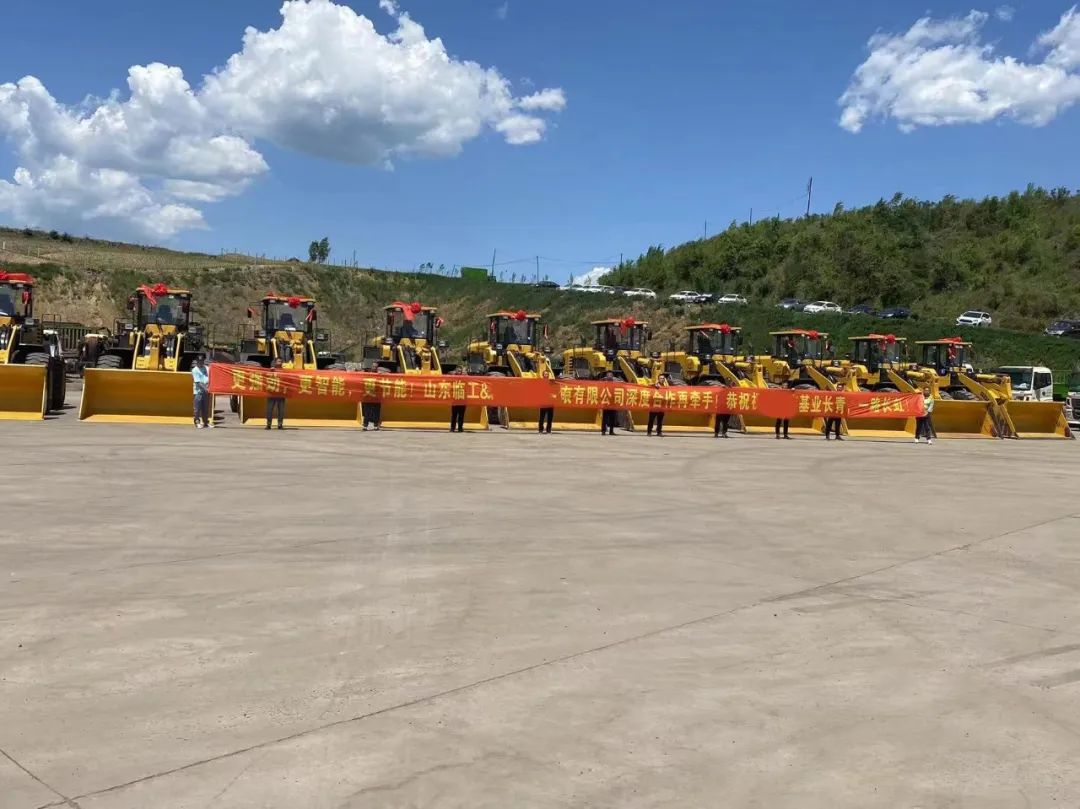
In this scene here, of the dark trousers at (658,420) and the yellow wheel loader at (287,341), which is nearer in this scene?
the dark trousers at (658,420)


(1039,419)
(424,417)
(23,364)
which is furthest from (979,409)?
(23,364)

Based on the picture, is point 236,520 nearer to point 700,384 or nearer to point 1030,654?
point 1030,654

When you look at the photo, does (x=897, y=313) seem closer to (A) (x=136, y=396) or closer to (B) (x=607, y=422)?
(B) (x=607, y=422)

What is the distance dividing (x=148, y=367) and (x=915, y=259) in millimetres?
65786

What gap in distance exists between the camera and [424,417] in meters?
23.3

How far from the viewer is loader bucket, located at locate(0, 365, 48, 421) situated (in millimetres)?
20172

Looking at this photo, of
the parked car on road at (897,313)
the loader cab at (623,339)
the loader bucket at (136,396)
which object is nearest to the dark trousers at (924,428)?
the loader cab at (623,339)

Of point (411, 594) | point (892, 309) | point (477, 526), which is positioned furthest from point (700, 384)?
point (892, 309)

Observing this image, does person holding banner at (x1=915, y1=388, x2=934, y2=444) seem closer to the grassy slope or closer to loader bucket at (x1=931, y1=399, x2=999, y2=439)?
loader bucket at (x1=931, y1=399, x2=999, y2=439)

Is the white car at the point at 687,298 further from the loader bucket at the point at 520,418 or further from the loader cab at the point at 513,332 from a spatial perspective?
the loader bucket at the point at 520,418

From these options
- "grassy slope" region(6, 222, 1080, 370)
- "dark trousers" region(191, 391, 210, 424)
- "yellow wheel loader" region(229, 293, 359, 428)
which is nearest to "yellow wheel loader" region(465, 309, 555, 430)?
"yellow wheel loader" region(229, 293, 359, 428)

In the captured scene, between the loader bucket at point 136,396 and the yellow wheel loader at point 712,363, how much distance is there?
47.4ft

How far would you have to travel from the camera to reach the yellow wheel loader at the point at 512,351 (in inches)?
1083

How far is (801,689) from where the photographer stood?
556cm
